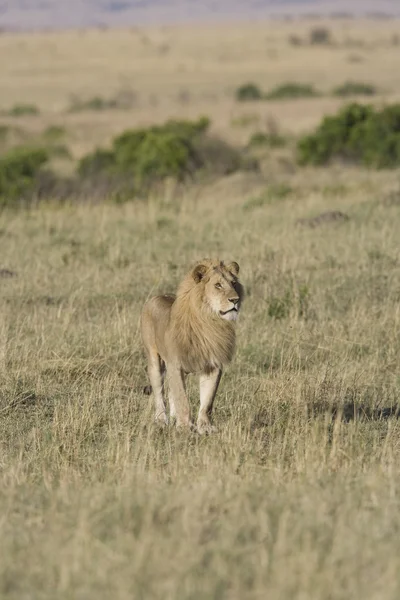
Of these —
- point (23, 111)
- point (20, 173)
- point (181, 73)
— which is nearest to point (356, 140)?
point (20, 173)

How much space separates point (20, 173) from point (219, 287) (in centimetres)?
1774

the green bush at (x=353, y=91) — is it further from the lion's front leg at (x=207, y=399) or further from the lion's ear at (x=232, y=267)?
the lion's ear at (x=232, y=267)

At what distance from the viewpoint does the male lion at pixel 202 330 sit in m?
7.29

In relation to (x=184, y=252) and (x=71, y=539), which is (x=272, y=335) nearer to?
(x=184, y=252)

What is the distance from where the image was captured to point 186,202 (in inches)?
786

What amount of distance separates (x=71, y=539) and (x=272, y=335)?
6308 millimetres

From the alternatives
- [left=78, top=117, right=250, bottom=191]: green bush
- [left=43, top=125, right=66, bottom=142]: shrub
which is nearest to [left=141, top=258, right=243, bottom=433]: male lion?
[left=78, top=117, right=250, bottom=191]: green bush

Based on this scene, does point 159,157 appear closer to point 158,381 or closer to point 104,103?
point 158,381

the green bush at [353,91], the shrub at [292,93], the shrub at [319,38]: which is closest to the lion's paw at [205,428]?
the shrub at [292,93]

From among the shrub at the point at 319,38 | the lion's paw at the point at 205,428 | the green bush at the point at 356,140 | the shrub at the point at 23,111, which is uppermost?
the shrub at the point at 319,38

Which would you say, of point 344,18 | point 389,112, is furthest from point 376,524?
point 344,18

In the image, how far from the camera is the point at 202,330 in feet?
24.8

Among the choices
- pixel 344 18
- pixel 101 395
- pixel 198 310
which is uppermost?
pixel 344 18

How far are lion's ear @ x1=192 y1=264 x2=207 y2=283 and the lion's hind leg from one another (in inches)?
42.2
